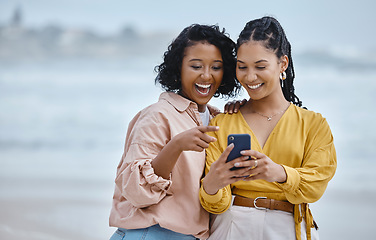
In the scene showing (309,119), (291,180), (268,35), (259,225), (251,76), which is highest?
(268,35)

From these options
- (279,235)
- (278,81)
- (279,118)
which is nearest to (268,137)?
(279,118)

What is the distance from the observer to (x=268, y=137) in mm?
1779

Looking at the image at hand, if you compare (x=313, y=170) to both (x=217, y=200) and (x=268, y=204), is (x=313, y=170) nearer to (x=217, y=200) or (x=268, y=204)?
(x=268, y=204)

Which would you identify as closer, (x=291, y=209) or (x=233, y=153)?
(x=233, y=153)

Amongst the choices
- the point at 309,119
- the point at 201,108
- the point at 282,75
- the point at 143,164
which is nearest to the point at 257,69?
the point at 282,75

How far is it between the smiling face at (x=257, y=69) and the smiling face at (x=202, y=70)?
0.17m

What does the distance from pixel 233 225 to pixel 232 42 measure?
70 cm

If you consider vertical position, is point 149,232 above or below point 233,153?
below

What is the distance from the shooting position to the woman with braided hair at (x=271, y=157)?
1.65m

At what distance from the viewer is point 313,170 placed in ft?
5.46

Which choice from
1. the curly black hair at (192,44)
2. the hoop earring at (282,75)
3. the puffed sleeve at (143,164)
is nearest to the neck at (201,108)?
the curly black hair at (192,44)

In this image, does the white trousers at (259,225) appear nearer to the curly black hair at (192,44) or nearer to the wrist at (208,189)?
the wrist at (208,189)

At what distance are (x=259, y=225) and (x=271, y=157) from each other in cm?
Answer: 22

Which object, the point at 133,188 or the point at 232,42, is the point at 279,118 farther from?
the point at 133,188
